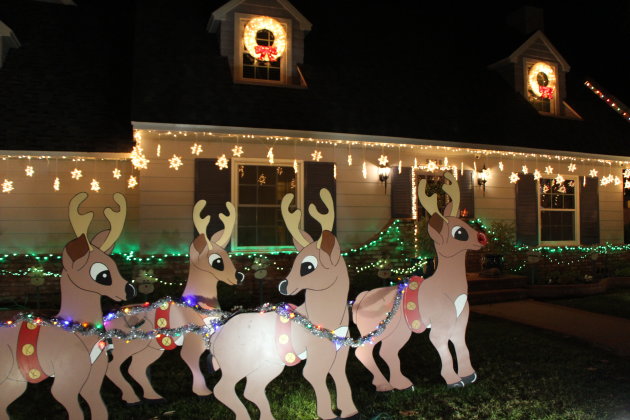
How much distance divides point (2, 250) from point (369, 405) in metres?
8.36

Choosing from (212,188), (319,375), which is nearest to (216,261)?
(319,375)

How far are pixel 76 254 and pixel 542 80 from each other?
1322cm

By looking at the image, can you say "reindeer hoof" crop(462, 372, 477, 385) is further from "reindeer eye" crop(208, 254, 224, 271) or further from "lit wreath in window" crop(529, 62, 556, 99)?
"lit wreath in window" crop(529, 62, 556, 99)

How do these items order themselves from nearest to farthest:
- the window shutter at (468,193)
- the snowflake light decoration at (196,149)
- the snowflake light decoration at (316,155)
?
the snowflake light decoration at (196,149) < the snowflake light decoration at (316,155) < the window shutter at (468,193)

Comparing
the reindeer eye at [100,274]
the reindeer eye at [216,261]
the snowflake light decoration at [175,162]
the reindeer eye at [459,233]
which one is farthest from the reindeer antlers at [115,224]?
the snowflake light decoration at [175,162]

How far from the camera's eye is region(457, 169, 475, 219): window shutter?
12.2 metres

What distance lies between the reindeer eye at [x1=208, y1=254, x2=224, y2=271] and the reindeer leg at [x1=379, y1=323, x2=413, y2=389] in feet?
6.10

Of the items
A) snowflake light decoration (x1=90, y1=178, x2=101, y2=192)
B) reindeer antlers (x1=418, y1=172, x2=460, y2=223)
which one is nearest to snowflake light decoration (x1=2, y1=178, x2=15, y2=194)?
snowflake light decoration (x1=90, y1=178, x2=101, y2=192)

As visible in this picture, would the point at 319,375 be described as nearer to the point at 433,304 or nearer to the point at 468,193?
the point at 433,304

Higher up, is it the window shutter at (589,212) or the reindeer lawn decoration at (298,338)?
the window shutter at (589,212)

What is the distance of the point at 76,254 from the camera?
439 cm

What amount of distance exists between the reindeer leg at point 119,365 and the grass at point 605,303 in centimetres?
839

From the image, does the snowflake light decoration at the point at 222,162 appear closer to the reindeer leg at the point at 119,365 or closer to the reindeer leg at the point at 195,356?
the reindeer leg at the point at 195,356

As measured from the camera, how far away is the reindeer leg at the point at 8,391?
404 centimetres
